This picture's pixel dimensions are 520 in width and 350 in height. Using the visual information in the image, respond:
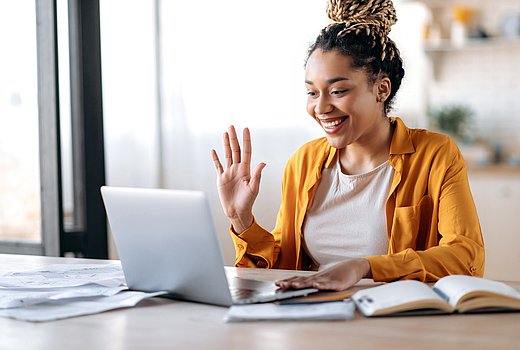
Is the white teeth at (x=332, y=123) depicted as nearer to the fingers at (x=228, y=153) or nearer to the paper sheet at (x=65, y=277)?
the fingers at (x=228, y=153)

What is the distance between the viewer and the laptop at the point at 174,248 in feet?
4.85

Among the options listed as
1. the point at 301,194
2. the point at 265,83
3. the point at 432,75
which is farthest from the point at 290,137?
the point at 301,194

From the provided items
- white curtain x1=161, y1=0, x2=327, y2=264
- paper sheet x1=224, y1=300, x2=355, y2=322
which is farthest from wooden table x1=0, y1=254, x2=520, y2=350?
white curtain x1=161, y1=0, x2=327, y2=264

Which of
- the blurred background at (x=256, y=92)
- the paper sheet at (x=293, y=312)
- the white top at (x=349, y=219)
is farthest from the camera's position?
the blurred background at (x=256, y=92)

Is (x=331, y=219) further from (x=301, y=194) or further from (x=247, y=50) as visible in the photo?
(x=247, y=50)

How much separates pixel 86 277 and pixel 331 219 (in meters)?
0.77

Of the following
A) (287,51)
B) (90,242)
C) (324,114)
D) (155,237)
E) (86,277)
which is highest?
(287,51)

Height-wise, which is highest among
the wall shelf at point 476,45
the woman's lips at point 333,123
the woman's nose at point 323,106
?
the wall shelf at point 476,45

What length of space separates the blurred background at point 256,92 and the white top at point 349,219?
187 centimetres

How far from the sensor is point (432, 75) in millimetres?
4828

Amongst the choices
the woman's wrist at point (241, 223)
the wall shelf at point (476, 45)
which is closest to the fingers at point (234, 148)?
the woman's wrist at point (241, 223)

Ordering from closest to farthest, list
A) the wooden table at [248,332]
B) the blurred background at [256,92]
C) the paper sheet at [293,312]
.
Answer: the wooden table at [248,332]
the paper sheet at [293,312]
the blurred background at [256,92]

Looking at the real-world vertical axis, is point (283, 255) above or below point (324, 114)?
below

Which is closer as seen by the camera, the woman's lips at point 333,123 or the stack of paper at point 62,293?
the stack of paper at point 62,293
